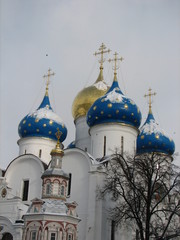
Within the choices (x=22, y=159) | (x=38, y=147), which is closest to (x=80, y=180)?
(x=22, y=159)

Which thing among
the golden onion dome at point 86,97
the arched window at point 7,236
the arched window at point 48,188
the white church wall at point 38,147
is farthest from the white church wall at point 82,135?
the arched window at point 48,188

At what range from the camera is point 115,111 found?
25.0 meters

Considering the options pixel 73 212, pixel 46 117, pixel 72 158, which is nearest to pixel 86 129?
pixel 46 117

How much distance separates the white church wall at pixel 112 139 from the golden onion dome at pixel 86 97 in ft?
14.2

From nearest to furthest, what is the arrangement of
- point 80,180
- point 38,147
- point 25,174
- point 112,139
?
point 80,180, point 25,174, point 112,139, point 38,147

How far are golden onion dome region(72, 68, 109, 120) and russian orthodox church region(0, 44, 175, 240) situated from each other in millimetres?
72

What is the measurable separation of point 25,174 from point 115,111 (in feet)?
21.4

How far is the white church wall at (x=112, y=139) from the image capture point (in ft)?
81.9

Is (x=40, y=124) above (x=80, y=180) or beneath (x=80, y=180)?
above

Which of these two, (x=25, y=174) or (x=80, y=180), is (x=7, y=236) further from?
(x=80, y=180)

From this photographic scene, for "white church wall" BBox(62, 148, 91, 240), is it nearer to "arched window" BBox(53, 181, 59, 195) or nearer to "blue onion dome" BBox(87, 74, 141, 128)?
"blue onion dome" BBox(87, 74, 141, 128)

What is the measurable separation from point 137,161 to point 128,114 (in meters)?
8.13

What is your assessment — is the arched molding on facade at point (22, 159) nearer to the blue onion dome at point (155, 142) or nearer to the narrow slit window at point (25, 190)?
the narrow slit window at point (25, 190)

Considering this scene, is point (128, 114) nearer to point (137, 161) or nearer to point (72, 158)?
point (72, 158)
